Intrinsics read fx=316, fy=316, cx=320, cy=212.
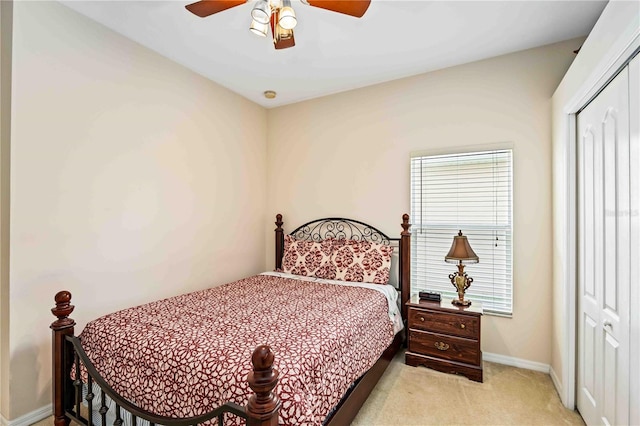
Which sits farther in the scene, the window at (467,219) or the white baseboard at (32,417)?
the window at (467,219)

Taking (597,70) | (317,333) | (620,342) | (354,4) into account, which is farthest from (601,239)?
(354,4)

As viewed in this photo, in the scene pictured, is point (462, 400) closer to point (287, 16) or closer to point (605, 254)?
point (605, 254)

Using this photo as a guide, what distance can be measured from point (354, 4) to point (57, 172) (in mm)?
2136

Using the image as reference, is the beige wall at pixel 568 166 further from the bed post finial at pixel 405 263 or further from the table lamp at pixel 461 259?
the bed post finial at pixel 405 263

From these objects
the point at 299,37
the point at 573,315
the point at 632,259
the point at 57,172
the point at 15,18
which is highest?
the point at 299,37

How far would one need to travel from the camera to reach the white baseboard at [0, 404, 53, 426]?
1954 mm

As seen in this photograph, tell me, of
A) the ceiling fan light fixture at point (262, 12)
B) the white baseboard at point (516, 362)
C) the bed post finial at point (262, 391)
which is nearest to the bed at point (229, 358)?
the bed post finial at point (262, 391)

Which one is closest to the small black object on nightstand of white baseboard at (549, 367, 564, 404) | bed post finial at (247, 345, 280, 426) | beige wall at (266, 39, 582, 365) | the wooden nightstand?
the wooden nightstand

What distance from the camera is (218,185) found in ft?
10.9

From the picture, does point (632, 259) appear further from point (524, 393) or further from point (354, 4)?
point (354, 4)

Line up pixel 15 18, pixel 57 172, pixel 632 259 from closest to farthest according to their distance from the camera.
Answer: pixel 632 259
pixel 15 18
pixel 57 172

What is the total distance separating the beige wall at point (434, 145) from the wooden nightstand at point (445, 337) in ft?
1.49

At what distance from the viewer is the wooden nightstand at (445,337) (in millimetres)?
2508

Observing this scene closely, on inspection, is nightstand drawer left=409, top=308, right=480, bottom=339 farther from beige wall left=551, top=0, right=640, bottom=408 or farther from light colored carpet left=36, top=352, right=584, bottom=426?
beige wall left=551, top=0, right=640, bottom=408
